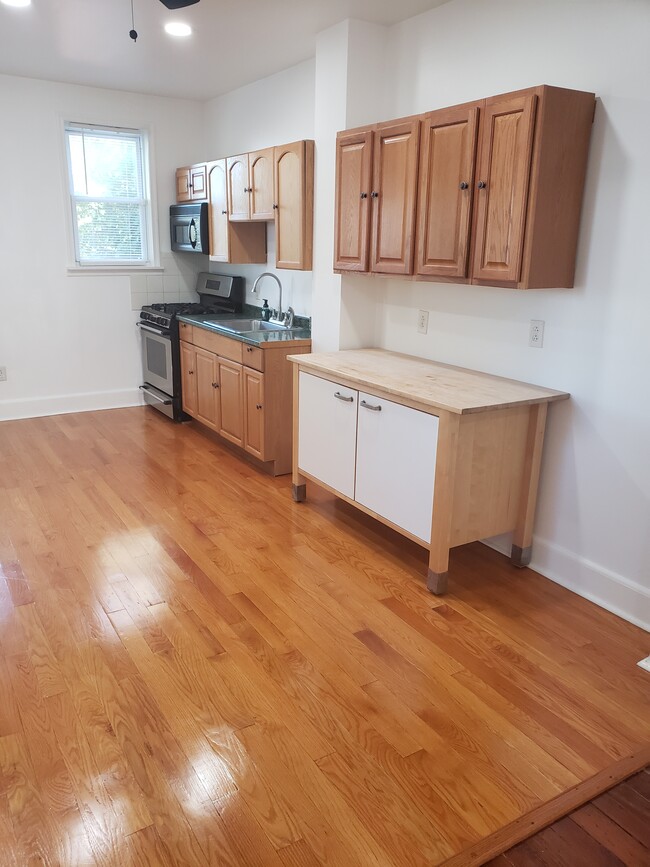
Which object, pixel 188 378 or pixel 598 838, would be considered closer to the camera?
pixel 598 838

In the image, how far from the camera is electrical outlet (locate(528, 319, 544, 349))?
115 inches

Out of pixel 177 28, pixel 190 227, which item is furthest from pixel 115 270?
pixel 177 28

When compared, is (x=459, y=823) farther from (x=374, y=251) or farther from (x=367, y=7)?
(x=367, y=7)

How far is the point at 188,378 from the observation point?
5203 millimetres

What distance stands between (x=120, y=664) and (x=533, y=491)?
1.87 meters

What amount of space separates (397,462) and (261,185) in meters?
2.39

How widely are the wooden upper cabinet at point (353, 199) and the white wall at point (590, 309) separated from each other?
466 mm

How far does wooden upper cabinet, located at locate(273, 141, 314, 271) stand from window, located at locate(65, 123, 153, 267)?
6.86 feet

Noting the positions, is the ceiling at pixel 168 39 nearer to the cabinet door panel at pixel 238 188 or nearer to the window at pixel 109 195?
the window at pixel 109 195

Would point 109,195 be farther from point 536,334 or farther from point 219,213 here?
point 536,334

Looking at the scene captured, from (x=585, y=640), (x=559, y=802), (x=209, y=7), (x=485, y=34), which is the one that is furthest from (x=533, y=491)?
(x=209, y=7)

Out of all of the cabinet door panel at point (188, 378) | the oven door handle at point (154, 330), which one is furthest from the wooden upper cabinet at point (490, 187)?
the oven door handle at point (154, 330)

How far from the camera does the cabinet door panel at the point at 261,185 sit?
429 centimetres

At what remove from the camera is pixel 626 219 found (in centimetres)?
254
